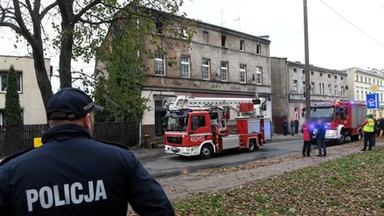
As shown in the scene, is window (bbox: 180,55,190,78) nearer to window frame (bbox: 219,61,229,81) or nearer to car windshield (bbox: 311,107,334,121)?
window frame (bbox: 219,61,229,81)

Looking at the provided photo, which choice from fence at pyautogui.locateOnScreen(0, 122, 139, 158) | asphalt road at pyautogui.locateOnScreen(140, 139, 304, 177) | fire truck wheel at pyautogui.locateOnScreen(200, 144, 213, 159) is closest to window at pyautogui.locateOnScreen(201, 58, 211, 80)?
fence at pyautogui.locateOnScreen(0, 122, 139, 158)

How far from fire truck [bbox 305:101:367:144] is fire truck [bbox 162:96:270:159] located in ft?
14.5

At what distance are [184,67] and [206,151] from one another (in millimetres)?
12687

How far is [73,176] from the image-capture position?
204 centimetres

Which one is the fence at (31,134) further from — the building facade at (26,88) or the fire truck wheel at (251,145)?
the fire truck wheel at (251,145)

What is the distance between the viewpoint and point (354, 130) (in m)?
26.1

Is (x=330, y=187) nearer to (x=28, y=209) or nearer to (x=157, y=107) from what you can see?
(x=28, y=209)

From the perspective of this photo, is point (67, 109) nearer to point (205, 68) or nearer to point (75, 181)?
point (75, 181)

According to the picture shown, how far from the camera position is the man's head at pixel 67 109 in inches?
86.3

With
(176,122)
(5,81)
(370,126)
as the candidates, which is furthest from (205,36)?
(370,126)

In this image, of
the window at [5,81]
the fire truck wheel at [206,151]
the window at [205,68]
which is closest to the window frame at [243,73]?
the window at [205,68]

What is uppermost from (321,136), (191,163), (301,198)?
(321,136)

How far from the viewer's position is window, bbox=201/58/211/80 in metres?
31.8

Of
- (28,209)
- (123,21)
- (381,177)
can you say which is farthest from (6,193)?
(381,177)
